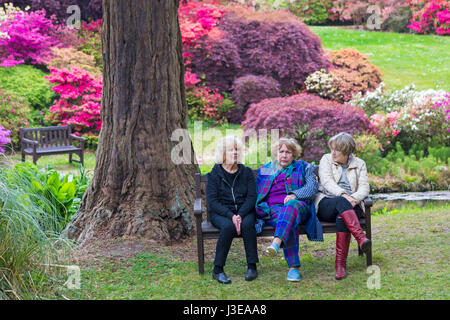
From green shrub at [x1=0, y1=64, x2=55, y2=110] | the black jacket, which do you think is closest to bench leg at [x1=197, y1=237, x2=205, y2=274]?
the black jacket

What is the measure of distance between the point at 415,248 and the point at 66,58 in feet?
36.5

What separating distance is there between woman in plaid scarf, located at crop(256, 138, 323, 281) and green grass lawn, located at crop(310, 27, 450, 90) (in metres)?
13.1

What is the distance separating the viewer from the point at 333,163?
4496 millimetres

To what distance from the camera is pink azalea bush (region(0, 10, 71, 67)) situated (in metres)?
13.9

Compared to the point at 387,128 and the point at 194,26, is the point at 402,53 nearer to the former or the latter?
the point at 194,26

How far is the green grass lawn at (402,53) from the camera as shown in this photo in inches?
689

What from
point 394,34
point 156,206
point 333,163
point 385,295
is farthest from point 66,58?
point 394,34

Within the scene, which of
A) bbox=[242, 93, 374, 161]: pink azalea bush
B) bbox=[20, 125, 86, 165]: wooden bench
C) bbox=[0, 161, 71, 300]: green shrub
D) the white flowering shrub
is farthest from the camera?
the white flowering shrub

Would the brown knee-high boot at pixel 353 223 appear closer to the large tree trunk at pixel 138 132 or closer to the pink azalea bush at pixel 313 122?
the large tree trunk at pixel 138 132

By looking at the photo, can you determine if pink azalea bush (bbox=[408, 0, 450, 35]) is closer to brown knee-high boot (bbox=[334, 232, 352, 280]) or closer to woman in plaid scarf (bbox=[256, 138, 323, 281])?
woman in plaid scarf (bbox=[256, 138, 323, 281])

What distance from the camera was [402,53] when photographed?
1956 cm

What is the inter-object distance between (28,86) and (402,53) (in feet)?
42.4

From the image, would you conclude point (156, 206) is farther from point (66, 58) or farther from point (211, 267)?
point (66, 58)

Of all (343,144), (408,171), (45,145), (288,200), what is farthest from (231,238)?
(45,145)
